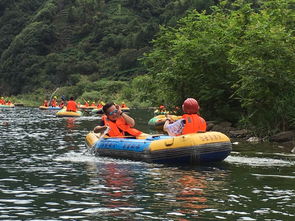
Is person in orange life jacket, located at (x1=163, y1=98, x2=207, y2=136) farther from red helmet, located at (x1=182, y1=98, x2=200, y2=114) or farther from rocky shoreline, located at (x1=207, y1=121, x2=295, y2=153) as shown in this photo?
rocky shoreline, located at (x1=207, y1=121, x2=295, y2=153)

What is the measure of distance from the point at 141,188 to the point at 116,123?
21.0 ft

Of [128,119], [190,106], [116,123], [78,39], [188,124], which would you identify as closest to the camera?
[190,106]

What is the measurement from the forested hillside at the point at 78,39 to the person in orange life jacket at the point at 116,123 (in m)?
84.4

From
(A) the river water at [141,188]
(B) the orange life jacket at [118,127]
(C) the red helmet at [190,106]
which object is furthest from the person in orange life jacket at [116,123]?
(C) the red helmet at [190,106]

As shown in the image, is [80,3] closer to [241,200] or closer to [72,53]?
[72,53]

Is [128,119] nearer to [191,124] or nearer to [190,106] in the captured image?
[191,124]

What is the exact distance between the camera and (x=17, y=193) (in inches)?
438

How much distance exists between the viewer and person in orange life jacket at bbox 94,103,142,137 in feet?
58.0

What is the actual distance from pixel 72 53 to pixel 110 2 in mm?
29988

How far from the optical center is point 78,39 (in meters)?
136

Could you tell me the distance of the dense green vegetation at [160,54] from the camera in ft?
74.3

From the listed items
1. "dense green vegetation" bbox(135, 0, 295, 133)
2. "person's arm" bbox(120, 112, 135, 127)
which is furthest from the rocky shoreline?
"person's arm" bbox(120, 112, 135, 127)

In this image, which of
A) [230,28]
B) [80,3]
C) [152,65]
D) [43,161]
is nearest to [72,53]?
[80,3]

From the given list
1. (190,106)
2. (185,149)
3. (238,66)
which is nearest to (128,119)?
(190,106)
